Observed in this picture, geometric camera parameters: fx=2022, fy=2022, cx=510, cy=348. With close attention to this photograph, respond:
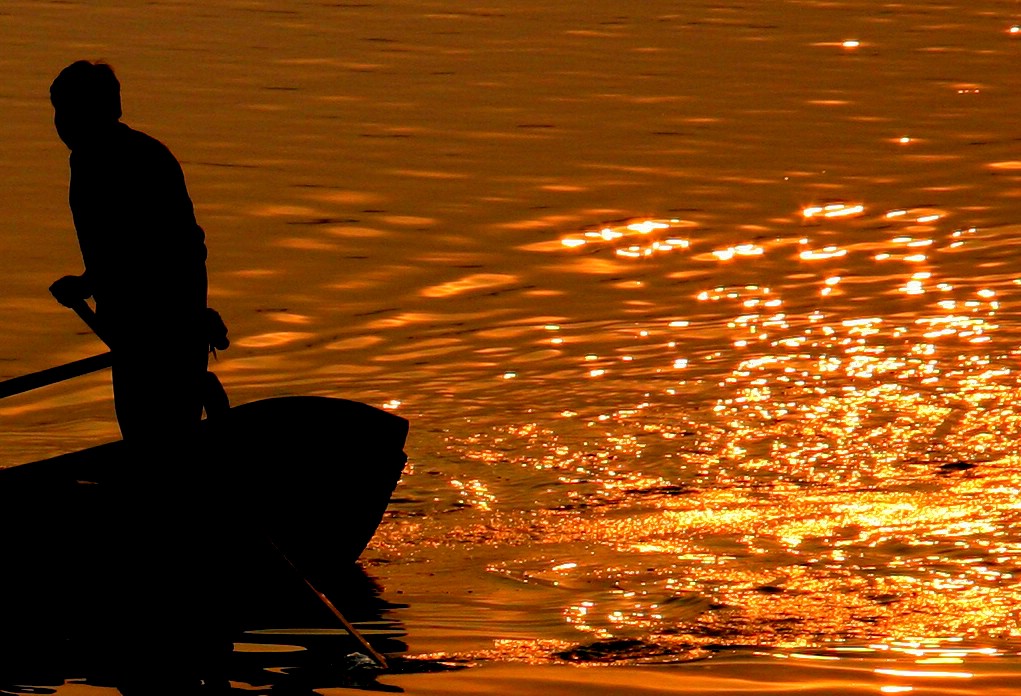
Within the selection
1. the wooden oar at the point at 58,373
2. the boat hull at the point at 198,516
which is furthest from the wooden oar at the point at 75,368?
the boat hull at the point at 198,516

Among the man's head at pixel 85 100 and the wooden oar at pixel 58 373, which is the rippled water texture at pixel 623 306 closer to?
the wooden oar at pixel 58 373

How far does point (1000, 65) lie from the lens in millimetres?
21188

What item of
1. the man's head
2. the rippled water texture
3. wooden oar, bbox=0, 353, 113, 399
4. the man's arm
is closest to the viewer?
the man's head

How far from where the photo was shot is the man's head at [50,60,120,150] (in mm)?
7527

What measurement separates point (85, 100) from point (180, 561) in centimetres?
189

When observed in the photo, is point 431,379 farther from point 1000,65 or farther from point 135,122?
point 1000,65

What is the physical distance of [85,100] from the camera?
7.56 metres

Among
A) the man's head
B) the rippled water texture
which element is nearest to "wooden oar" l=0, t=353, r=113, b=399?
the man's head

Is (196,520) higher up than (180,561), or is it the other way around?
(196,520)

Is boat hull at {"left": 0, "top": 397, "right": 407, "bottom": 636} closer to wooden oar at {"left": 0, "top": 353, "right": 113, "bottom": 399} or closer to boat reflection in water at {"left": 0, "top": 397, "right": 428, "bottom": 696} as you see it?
boat reflection in water at {"left": 0, "top": 397, "right": 428, "bottom": 696}

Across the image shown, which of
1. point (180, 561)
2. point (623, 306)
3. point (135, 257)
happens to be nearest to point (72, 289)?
point (135, 257)

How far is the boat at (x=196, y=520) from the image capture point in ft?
26.3

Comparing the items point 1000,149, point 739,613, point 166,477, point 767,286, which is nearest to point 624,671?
point 739,613

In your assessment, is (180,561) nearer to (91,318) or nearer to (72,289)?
(91,318)
